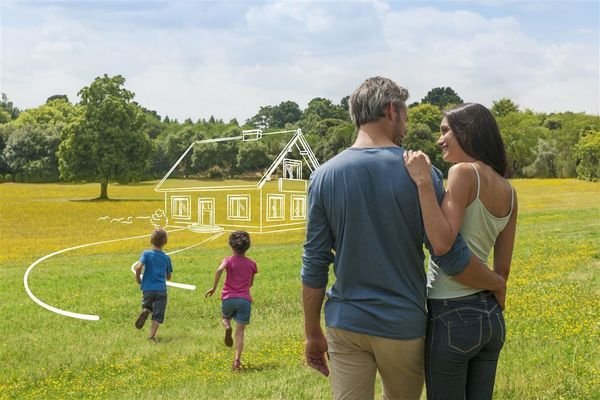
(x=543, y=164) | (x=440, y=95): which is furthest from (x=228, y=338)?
(x=440, y=95)

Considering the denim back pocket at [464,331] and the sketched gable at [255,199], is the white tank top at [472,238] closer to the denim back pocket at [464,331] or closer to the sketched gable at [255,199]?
the denim back pocket at [464,331]

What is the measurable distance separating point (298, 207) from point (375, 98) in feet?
65.2

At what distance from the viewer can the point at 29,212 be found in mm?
27984

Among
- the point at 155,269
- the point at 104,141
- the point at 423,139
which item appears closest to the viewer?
the point at 155,269

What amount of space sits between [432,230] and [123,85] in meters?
→ 29.2

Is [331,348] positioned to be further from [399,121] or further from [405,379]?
[399,121]

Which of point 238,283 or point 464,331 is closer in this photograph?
point 464,331

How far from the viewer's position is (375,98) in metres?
3.31

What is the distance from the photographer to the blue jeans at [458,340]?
3232 mm

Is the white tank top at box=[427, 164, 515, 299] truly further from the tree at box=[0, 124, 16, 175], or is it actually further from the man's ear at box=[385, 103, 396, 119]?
the tree at box=[0, 124, 16, 175]

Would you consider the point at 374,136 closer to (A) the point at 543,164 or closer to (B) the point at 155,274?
(B) the point at 155,274

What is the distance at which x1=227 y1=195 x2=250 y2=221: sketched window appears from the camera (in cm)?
2277

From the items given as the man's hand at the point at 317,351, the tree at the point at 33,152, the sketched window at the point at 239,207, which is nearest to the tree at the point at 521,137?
the tree at the point at 33,152

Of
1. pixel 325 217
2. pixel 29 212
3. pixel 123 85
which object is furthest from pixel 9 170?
pixel 325 217
